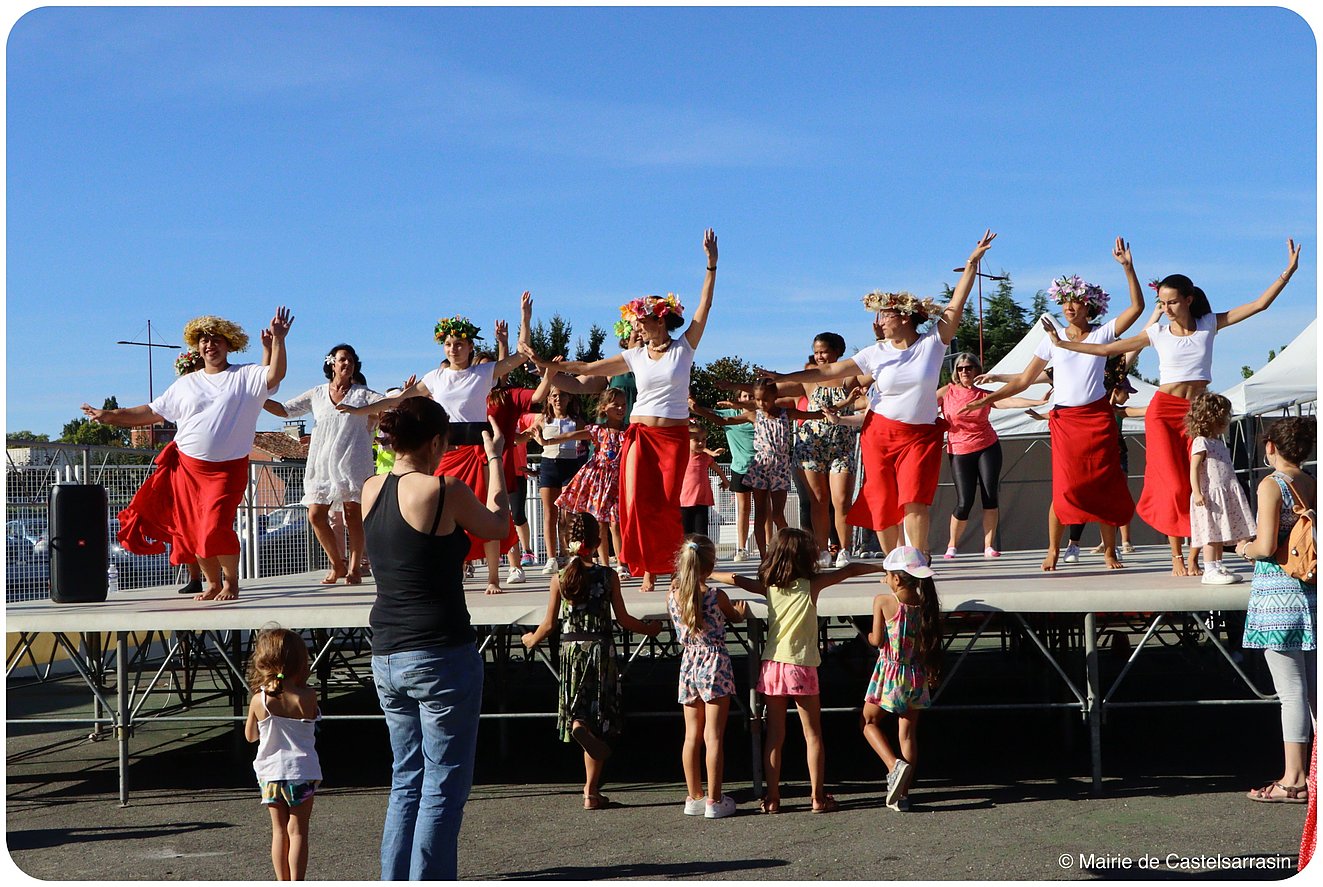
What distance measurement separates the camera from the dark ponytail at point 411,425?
4.03m

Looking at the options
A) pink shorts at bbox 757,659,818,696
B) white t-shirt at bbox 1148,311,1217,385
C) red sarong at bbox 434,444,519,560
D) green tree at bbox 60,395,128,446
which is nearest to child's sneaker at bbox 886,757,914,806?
pink shorts at bbox 757,659,818,696

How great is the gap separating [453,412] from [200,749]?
3480mm

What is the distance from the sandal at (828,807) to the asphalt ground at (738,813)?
0.07 m

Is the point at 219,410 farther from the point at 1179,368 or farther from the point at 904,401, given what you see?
the point at 1179,368

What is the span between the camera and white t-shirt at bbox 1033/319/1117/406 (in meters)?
7.35

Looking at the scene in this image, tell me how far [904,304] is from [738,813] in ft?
9.71

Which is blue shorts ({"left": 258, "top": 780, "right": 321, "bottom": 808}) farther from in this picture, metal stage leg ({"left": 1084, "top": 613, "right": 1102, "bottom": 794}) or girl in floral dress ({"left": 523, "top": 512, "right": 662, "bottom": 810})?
metal stage leg ({"left": 1084, "top": 613, "right": 1102, "bottom": 794})

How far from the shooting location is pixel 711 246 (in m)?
6.93

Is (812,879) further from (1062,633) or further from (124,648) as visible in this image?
(1062,633)

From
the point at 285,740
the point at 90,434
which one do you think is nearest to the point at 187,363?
the point at 285,740

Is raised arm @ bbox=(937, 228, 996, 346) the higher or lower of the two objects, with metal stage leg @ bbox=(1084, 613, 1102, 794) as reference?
higher

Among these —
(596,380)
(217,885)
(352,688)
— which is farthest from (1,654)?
(352,688)

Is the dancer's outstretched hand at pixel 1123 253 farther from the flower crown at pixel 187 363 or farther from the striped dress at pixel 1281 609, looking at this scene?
the flower crown at pixel 187 363

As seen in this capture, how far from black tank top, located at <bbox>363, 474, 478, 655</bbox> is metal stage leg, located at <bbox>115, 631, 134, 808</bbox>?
128 inches
